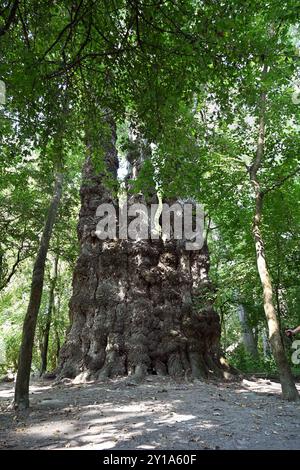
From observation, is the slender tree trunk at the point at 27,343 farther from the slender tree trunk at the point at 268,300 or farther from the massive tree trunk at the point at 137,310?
the slender tree trunk at the point at 268,300

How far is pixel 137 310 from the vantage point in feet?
34.9

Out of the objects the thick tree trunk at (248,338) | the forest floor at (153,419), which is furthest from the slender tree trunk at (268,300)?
the thick tree trunk at (248,338)

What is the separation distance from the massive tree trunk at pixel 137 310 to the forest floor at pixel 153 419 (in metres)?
1.23

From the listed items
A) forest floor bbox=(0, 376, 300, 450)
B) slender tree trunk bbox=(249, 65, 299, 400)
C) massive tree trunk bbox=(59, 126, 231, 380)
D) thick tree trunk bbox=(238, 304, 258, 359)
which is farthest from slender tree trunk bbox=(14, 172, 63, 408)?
thick tree trunk bbox=(238, 304, 258, 359)

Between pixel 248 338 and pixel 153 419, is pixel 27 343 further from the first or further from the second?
pixel 248 338

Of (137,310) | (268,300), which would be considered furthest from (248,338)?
(268,300)

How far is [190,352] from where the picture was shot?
33.5 ft

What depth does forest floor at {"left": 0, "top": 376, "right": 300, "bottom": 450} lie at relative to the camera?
4176mm

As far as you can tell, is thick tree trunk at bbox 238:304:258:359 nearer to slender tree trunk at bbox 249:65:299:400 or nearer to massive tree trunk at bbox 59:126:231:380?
A: massive tree trunk at bbox 59:126:231:380

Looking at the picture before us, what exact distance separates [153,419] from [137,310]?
5.42 meters

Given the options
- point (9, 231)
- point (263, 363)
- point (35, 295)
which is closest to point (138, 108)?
point (35, 295)
